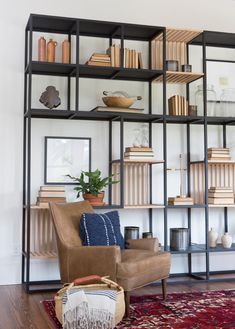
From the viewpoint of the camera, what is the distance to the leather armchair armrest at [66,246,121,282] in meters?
3.89

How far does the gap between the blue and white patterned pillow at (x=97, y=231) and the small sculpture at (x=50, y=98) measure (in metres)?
1.25

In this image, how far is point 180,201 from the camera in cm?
518

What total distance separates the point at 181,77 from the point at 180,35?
0.47 m

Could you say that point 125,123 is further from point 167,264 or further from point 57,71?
point 167,264

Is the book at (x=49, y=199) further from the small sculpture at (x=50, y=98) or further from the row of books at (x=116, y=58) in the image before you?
the row of books at (x=116, y=58)

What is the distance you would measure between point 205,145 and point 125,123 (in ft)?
3.01

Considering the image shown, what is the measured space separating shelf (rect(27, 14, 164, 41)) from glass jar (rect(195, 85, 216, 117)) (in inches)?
31.7

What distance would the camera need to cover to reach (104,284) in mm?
3678

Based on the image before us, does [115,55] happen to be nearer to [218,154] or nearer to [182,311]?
[218,154]

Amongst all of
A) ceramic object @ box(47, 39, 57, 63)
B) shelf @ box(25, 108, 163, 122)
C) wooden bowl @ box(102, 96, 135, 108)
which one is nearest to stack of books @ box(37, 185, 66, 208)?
shelf @ box(25, 108, 163, 122)

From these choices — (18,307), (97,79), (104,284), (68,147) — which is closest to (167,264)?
(104,284)

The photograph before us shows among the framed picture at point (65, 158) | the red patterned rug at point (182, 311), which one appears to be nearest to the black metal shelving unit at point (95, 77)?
the framed picture at point (65, 158)

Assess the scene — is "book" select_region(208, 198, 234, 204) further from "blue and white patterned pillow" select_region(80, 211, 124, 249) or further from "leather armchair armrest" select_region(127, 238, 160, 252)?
"blue and white patterned pillow" select_region(80, 211, 124, 249)

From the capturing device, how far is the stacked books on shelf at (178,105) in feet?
17.3
